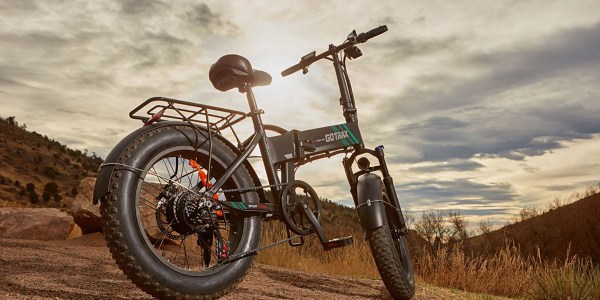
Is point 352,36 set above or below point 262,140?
above

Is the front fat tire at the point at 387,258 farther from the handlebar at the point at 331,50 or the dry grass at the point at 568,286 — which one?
the dry grass at the point at 568,286

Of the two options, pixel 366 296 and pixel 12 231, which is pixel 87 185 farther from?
pixel 366 296

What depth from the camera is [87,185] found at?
1088cm

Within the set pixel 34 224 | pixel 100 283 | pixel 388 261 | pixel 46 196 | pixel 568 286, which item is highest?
pixel 46 196

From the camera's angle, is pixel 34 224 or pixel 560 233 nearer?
pixel 34 224

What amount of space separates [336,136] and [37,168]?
1702 inches

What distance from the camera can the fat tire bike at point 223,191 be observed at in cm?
311

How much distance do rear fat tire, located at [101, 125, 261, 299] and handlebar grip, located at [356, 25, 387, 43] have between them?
1931 mm

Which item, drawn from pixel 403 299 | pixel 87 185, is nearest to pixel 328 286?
pixel 403 299

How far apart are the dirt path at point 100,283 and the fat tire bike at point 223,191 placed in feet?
2.58

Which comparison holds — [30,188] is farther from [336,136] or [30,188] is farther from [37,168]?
[336,136]

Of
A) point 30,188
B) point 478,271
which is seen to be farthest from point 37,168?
point 478,271

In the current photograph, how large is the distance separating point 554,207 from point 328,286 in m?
16.6

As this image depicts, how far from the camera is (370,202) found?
480cm
